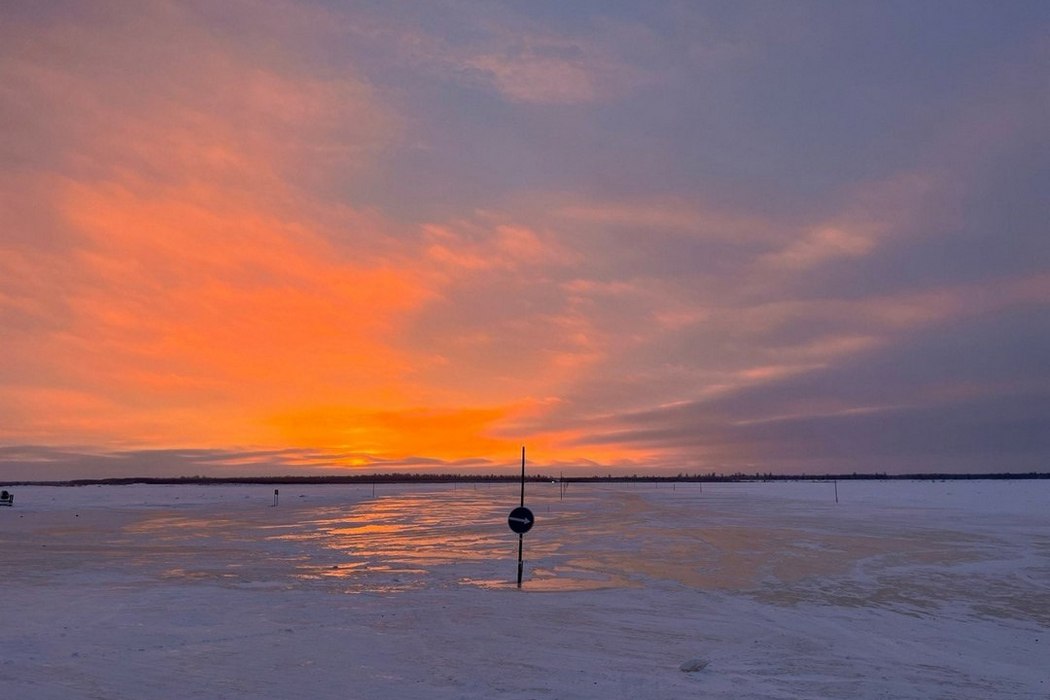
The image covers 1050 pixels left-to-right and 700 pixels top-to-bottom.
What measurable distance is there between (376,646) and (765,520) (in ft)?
108

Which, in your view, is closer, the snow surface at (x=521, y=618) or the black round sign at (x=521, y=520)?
the snow surface at (x=521, y=618)

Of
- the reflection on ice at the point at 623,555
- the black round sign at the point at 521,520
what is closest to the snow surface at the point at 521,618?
the reflection on ice at the point at 623,555

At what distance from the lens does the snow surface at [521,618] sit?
31.7 ft

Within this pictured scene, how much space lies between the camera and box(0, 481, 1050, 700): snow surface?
9648mm

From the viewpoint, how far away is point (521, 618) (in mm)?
13539

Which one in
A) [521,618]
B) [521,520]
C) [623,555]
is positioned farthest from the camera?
[623,555]

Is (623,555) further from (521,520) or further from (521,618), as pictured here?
(521,618)

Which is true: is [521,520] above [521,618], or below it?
above

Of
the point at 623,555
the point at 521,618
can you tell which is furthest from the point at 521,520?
the point at 623,555

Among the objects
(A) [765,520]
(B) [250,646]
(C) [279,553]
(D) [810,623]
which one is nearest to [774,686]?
(D) [810,623]

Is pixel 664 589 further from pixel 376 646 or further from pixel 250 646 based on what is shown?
pixel 250 646

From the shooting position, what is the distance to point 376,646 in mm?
11336

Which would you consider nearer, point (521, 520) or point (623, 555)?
point (521, 520)

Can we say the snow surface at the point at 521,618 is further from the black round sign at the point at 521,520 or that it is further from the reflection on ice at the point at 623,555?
the black round sign at the point at 521,520
